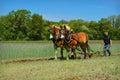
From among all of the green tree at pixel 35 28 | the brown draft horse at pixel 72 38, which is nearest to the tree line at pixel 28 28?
the green tree at pixel 35 28

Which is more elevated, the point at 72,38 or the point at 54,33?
the point at 54,33

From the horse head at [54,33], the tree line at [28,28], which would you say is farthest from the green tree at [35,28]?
the horse head at [54,33]

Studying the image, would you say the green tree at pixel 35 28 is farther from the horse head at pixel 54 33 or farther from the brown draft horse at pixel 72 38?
the horse head at pixel 54 33

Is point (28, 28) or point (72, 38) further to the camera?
point (28, 28)

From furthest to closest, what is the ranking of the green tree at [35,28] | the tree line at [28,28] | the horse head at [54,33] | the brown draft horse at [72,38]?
the green tree at [35,28] < the tree line at [28,28] < the horse head at [54,33] < the brown draft horse at [72,38]

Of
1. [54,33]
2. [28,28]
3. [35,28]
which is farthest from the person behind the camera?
[35,28]

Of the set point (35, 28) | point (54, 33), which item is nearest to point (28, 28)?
point (35, 28)

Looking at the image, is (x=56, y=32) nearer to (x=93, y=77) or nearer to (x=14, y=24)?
(x=93, y=77)

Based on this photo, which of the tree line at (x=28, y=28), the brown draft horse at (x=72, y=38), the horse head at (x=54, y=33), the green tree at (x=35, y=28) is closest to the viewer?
the brown draft horse at (x=72, y=38)

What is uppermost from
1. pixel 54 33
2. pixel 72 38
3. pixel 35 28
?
pixel 35 28

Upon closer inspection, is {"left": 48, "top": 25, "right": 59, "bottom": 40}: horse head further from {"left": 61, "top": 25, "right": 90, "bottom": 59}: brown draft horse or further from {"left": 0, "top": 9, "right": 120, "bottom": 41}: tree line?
{"left": 0, "top": 9, "right": 120, "bottom": 41}: tree line

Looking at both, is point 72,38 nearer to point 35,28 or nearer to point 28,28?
point 28,28

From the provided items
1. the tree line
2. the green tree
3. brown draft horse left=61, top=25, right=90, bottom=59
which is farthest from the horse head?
the green tree

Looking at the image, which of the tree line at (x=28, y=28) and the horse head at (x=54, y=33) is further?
the tree line at (x=28, y=28)
